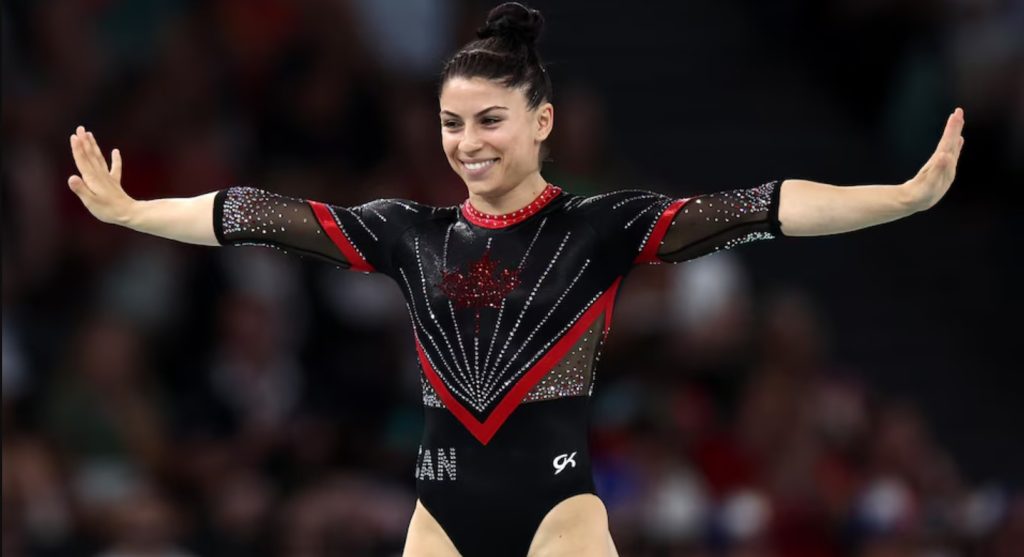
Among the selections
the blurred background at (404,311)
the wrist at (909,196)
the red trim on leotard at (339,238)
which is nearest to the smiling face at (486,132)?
the red trim on leotard at (339,238)

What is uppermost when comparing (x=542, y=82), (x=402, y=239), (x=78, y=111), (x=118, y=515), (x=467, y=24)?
(x=467, y=24)

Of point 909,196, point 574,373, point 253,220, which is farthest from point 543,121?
point 909,196

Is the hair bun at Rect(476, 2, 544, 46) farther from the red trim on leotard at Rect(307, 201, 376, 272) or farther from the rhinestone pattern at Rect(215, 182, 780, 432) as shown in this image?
the red trim on leotard at Rect(307, 201, 376, 272)

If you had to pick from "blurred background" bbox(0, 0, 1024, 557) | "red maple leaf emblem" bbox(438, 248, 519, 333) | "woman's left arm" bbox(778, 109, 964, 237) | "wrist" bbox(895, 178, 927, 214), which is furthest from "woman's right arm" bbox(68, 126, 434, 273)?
"blurred background" bbox(0, 0, 1024, 557)

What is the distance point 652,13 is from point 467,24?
1.79m

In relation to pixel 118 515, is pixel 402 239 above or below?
above

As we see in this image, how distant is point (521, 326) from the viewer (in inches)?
169

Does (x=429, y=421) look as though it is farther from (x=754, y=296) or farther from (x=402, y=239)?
(x=754, y=296)

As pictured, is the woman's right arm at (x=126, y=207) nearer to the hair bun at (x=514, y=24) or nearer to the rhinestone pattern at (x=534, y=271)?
the rhinestone pattern at (x=534, y=271)

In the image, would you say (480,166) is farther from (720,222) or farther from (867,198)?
(867,198)

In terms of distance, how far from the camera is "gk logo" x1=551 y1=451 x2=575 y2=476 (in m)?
4.25

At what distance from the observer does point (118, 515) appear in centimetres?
712
